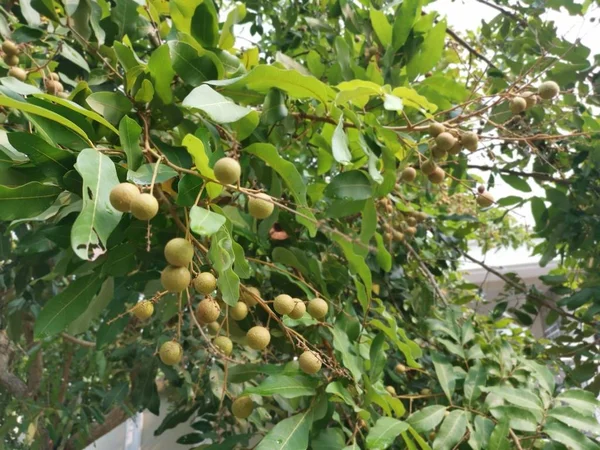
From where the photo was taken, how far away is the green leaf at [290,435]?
2.31 feet

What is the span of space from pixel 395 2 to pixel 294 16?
26.3 inches

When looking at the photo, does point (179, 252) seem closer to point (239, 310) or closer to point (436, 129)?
point (239, 310)

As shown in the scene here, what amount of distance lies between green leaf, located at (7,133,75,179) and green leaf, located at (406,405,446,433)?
71 cm

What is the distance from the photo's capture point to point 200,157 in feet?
1.77

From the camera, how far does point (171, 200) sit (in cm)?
67

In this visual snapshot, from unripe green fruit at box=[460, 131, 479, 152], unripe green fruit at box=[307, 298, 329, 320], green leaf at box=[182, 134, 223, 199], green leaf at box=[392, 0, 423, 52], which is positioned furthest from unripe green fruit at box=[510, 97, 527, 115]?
green leaf at box=[182, 134, 223, 199]

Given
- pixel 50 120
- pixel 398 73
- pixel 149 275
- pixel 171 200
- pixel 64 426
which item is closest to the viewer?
pixel 50 120

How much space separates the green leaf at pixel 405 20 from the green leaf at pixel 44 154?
2.34 ft

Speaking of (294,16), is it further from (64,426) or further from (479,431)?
(64,426)

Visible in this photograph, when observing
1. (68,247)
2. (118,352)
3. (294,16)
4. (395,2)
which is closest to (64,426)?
(118,352)

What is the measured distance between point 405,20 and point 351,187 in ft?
1.37

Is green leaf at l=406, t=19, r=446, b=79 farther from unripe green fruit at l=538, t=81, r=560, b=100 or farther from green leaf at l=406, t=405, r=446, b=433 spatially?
green leaf at l=406, t=405, r=446, b=433

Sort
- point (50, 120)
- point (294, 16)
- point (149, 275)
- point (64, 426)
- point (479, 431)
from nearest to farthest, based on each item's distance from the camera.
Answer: point (50, 120) < point (149, 275) < point (479, 431) < point (294, 16) < point (64, 426)

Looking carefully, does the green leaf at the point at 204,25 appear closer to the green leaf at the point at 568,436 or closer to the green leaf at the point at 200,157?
the green leaf at the point at 200,157
